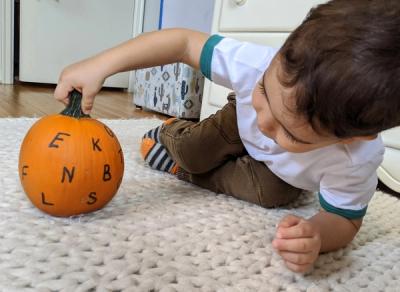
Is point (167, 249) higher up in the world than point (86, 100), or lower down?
lower down

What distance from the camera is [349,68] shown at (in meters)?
0.35

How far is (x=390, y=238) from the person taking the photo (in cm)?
62

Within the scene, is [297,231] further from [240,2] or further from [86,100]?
A: [240,2]

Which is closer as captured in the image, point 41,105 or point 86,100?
point 86,100

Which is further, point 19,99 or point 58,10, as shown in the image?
point 58,10

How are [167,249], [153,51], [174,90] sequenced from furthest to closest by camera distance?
[174,90]
[153,51]
[167,249]

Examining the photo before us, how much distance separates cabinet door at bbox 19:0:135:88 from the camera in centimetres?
194

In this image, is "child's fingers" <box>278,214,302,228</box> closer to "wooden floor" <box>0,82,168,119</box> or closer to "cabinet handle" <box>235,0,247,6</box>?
"cabinet handle" <box>235,0,247,6</box>

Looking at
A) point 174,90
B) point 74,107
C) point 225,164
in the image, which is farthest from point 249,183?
point 174,90

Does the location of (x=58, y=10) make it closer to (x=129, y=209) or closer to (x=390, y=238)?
(x=129, y=209)

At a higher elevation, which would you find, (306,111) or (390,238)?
(306,111)

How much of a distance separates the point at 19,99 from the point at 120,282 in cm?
126

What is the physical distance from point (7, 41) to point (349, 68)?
1.92 m

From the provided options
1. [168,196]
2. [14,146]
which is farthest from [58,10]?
[168,196]
